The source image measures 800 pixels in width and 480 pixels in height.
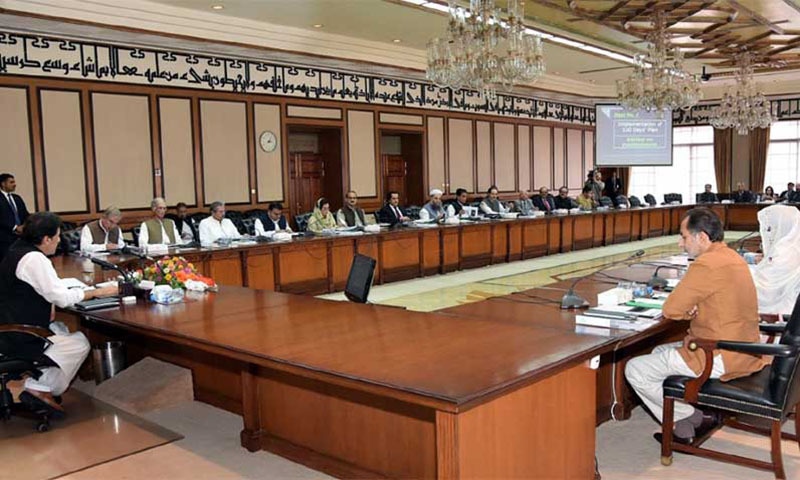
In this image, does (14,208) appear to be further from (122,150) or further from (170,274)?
(170,274)

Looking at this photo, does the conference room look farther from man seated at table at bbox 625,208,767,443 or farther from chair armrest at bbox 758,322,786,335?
chair armrest at bbox 758,322,786,335

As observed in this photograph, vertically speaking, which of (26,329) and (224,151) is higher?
(224,151)

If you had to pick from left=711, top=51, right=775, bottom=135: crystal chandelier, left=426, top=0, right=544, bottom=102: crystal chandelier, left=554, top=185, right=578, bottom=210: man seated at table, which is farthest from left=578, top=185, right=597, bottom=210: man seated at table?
left=426, top=0, right=544, bottom=102: crystal chandelier

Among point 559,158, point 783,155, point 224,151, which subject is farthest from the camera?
point 783,155

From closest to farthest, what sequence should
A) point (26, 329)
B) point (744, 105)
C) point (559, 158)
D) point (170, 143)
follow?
point (26, 329), point (170, 143), point (744, 105), point (559, 158)

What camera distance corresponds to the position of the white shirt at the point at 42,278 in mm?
3615

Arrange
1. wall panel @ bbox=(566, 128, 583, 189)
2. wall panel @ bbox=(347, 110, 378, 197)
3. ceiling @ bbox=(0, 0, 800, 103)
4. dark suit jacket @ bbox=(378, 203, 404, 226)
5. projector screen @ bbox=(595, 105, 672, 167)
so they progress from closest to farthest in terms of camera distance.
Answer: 1. ceiling @ bbox=(0, 0, 800, 103)
2. dark suit jacket @ bbox=(378, 203, 404, 226)
3. wall panel @ bbox=(347, 110, 378, 197)
4. projector screen @ bbox=(595, 105, 672, 167)
5. wall panel @ bbox=(566, 128, 583, 189)

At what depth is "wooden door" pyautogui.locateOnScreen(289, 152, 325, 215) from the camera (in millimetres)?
11500

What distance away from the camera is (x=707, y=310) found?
3.02 m

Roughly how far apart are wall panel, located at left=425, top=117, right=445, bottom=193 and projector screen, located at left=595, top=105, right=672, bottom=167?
189 inches

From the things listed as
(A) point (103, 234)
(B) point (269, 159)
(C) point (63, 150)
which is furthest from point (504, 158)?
(A) point (103, 234)

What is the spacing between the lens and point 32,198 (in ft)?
26.3

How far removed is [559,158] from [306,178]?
724 cm

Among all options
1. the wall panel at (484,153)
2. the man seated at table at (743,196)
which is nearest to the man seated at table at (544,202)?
the wall panel at (484,153)
